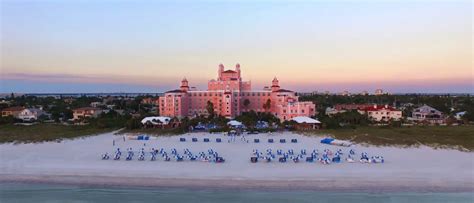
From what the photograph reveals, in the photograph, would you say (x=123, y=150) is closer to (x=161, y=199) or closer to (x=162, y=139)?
(x=162, y=139)

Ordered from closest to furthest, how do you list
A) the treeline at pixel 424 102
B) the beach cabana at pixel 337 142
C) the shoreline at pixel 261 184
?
1. the shoreline at pixel 261 184
2. the beach cabana at pixel 337 142
3. the treeline at pixel 424 102

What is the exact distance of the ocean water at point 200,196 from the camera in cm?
1673

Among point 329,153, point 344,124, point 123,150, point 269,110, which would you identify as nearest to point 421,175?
point 329,153

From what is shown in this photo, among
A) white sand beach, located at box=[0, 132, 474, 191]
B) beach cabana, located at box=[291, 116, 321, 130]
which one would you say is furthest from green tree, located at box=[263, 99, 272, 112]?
white sand beach, located at box=[0, 132, 474, 191]

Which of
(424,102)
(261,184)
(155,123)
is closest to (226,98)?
(155,123)

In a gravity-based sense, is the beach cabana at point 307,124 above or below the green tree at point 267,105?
below

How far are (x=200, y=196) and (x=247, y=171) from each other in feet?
12.4

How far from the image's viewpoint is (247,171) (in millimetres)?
20141

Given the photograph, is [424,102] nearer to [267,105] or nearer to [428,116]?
[428,116]

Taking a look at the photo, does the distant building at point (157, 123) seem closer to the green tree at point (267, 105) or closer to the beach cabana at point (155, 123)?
the beach cabana at point (155, 123)

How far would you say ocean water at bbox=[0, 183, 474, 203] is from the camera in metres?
16.7

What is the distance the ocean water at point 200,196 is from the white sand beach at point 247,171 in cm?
61

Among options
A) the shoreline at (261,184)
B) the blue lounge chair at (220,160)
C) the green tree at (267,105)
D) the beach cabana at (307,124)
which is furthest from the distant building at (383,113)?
the blue lounge chair at (220,160)

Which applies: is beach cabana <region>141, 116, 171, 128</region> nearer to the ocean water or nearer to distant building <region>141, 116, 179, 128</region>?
distant building <region>141, 116, 179, 128</region>
